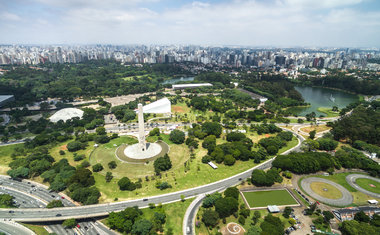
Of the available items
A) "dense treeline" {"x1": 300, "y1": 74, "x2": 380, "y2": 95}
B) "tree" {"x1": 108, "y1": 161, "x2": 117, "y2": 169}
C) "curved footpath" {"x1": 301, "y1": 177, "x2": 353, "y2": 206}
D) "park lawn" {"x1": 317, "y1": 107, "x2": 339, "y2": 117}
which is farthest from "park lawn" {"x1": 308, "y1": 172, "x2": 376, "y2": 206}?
"dense treeline" {"x1": 300, "y1": 74, "x2": 380, "y2": 95}

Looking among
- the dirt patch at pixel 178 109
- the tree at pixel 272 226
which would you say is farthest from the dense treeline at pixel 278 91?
the tree at pixel 272 226

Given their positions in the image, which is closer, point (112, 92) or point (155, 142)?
point (155, 142)

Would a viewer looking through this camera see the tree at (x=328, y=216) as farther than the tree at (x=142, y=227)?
Yes

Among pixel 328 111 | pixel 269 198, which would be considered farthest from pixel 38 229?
pixel 328 111

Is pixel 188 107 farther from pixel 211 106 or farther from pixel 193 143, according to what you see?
pixel 193 143

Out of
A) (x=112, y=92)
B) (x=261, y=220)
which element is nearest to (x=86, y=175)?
(x=261, y=220)

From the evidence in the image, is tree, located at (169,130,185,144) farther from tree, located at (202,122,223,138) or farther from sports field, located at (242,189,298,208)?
sports field, located at (242,189,298,208)

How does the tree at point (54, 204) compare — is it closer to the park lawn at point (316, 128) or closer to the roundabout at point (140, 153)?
the roundabout at point (140, 153)
